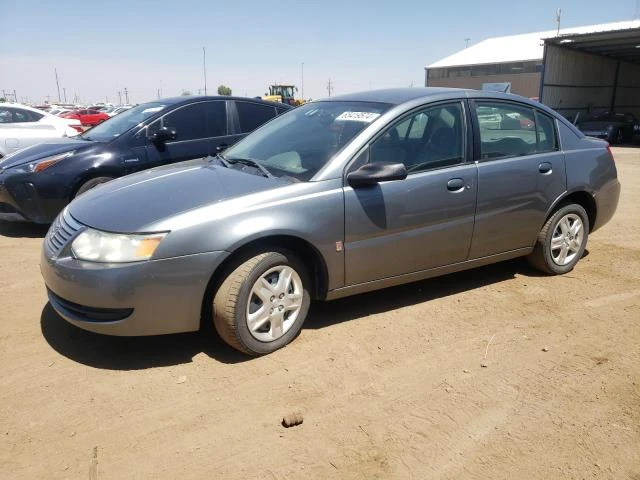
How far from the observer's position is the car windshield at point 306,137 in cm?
357

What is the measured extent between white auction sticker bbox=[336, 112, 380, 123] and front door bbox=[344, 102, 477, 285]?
0.16 meters

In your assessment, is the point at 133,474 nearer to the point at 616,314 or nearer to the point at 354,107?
the point at 354,107

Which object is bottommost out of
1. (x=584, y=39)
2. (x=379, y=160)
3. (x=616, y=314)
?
(x=616, y=314)

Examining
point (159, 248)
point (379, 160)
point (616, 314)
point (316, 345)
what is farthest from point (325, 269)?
point (616, 314)

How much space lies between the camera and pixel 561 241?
185 inches

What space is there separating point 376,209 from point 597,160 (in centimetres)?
259

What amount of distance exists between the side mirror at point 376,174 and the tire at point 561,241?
6.05 ft

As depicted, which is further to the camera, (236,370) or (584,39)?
(584,39)

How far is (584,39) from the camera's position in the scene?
22.8 meters

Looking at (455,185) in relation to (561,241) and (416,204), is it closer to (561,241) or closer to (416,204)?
(416,204)

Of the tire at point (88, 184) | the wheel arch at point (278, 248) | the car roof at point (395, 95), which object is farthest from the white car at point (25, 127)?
the wheel arch at point (278, 248)

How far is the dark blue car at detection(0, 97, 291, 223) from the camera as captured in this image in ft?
18.7

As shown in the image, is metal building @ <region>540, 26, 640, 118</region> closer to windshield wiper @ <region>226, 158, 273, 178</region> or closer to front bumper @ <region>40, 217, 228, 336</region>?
windshield wiper @ <region>226, 158, 273, 178</region>

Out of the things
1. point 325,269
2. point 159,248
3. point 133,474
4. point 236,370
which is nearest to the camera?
point 133,474
